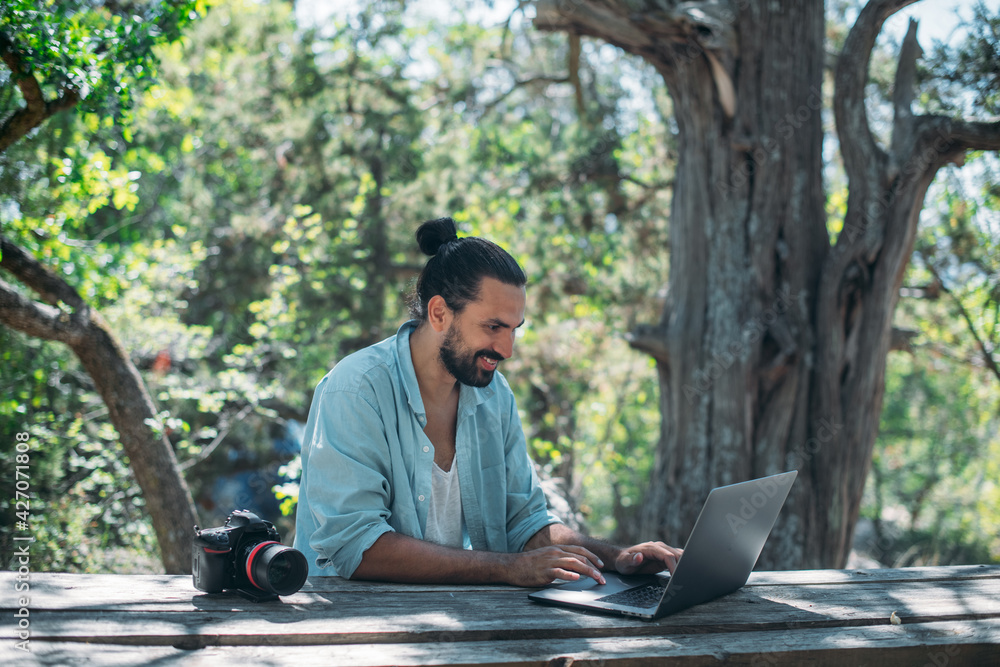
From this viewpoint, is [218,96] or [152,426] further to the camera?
[218,96]

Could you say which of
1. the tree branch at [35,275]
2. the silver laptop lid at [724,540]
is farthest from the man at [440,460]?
the tree branch at [35,275]

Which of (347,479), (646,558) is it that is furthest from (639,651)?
(347,479)

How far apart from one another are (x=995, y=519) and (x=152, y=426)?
510 inches

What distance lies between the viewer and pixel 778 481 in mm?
1815

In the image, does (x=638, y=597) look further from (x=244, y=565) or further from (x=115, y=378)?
(x=115, y=378)

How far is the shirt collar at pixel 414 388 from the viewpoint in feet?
7.44

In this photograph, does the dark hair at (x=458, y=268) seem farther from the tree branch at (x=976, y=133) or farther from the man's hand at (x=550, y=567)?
the tree branch at (x=976, y=133)

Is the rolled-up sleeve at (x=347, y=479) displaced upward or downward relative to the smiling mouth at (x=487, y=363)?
downward

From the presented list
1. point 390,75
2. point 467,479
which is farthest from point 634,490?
point 467,479

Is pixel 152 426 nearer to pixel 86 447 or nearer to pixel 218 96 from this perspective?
pixel 86 447

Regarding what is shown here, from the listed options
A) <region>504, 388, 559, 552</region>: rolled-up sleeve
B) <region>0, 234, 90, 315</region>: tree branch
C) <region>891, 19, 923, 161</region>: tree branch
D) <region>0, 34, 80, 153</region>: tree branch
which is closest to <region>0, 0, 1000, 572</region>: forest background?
<region>891, 19, 923, 161</region>: tree branch

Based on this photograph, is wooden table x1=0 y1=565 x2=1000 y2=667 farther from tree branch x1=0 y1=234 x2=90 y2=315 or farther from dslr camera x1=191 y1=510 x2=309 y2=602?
tree branch x1=0 y1=234 x2=90 y2=315

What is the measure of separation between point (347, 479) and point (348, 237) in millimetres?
5567

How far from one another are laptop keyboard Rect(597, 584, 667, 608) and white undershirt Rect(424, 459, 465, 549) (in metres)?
0.61
